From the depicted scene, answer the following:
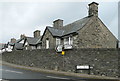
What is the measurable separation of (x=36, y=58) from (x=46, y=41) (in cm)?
639

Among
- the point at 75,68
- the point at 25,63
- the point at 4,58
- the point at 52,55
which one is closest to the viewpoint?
the point at 75,68

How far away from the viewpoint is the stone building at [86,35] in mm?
20309

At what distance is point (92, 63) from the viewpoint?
43.1 feet

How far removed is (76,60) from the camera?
47.1ft

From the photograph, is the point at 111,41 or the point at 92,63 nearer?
the point at 92,63

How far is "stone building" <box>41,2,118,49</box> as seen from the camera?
20309 mm

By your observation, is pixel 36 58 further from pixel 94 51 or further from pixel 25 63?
pixel 94 51

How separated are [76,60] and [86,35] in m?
7.42

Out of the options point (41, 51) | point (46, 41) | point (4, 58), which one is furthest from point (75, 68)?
point (4, 58)

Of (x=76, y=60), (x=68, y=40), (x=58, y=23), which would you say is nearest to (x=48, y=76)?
(x=76, y=60)

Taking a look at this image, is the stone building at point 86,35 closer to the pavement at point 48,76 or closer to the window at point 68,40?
the window at point 68,40

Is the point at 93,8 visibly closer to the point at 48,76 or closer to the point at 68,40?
the point at 68,40

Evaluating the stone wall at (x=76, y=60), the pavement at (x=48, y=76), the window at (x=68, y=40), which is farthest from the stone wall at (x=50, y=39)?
the pavement at (x=48, y=76)

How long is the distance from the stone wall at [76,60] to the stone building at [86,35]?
3804 mm
